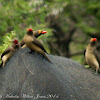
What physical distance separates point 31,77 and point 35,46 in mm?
629

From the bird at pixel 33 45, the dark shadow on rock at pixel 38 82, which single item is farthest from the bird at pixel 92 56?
the bird at pixel 33 45

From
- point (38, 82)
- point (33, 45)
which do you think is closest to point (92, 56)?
point (33, 45)

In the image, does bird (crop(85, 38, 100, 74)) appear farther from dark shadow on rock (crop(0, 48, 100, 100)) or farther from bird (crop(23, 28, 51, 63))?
bird (crop(23, 28, 51, 63))

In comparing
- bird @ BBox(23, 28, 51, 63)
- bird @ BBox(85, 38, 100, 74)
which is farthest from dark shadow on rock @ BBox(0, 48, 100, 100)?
bird @ BBox(85, 38, 100, 74)

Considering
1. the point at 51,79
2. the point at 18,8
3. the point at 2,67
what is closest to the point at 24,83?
the point at 51,79

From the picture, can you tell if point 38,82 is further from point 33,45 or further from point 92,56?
point 92,56

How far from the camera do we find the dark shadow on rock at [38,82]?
271 cm

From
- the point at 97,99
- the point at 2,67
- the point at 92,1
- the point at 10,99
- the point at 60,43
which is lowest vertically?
the point at 60,43

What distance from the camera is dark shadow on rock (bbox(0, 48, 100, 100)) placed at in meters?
2.71

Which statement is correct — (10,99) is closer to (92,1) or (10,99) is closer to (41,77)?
(41,77)

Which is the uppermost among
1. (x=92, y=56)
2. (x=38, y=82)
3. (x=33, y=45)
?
(x=33, y=45)

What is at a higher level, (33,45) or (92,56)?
(33,45)

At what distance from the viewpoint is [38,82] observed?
2750mm

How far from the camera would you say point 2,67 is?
3.11m
